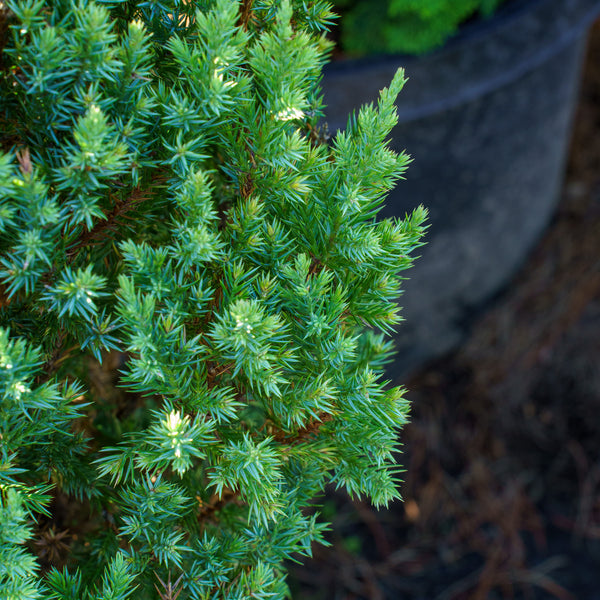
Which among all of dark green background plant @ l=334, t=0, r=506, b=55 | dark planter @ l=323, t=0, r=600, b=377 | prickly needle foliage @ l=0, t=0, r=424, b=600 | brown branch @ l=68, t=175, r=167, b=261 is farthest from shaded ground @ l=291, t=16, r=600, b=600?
brown branch @ l=68, t=175, r=167, b=261

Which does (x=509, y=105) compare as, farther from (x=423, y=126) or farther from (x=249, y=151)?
(x=249, y=151)

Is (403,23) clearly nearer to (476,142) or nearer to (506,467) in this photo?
(476,142)

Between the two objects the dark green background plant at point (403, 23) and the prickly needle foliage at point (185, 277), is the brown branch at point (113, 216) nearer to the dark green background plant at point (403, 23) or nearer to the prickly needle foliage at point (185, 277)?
the prickly needle foliage at point (185, 277)

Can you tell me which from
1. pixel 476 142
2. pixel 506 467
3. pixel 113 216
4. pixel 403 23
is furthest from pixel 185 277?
pixel 506 467

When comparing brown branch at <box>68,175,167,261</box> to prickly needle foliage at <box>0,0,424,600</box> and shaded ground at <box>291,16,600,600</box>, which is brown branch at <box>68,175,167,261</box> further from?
shaded ground at <box>291,16,600,600</box>

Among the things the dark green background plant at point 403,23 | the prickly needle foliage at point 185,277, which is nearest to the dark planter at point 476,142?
the dark green background plant at point 403,23
